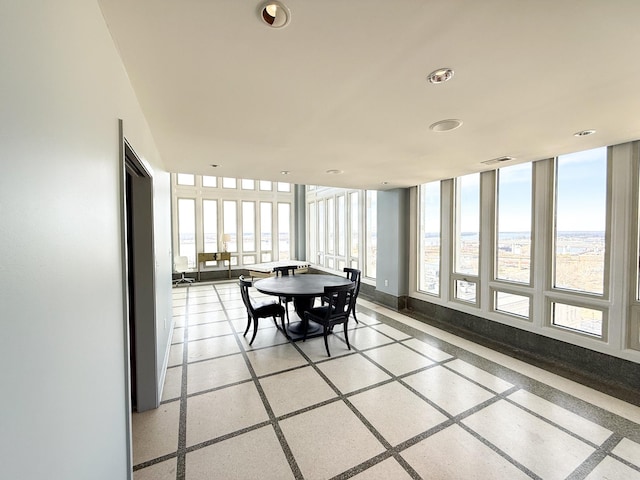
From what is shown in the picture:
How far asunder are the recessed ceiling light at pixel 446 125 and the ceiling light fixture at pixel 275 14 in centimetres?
147

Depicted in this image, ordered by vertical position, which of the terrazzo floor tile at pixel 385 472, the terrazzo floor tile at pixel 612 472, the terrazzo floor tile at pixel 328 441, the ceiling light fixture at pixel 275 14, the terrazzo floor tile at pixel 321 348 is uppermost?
the ceiling light fixture at pixel 275 14

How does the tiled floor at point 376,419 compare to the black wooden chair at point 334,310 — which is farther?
the black wooden chair at point 334,310

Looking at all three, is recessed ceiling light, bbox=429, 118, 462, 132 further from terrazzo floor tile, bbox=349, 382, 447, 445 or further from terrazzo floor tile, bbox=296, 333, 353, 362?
terrazzo floor tile, bbox=296, 333, 353, 362

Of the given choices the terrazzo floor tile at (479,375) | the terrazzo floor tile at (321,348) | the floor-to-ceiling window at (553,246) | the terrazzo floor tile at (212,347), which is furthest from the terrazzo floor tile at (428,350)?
the terrazzo floor tile at (212,347)

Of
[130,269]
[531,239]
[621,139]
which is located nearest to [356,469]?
[130,269]

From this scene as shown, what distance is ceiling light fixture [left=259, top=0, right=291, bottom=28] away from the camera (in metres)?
1.03

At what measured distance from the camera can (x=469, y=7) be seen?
1052 millimetres

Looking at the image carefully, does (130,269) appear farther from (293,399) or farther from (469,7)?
(469,7)

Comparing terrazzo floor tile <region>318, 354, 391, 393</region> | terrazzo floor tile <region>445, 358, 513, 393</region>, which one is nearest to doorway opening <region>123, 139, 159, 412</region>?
terrazzo floor tile <region>318, 354, 391, 393</region>

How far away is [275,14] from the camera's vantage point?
108 centimetres

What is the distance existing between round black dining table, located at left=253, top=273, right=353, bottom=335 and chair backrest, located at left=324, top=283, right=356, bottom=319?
0.21 metres

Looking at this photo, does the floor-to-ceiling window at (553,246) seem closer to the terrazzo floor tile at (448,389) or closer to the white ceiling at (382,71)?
the white ceiling at (382,71)

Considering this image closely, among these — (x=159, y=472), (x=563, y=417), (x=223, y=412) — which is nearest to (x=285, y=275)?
(x=223, y=412)

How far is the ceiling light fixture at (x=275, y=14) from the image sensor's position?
103cm
